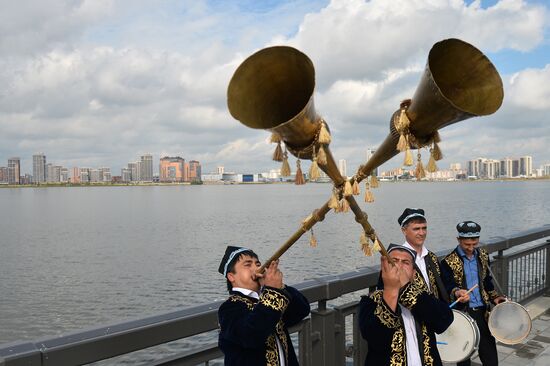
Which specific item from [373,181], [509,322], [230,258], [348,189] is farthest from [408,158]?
[509,322]

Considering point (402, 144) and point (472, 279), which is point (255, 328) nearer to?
point (402, 144)

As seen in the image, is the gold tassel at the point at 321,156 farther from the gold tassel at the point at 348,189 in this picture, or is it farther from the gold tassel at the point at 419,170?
the gold tassel at the point at 419,170

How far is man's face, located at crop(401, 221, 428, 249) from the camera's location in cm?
387

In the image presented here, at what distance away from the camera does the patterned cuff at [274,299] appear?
2.50 meters

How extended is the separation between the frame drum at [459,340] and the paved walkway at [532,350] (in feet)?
5.81

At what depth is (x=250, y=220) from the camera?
45.8 metres

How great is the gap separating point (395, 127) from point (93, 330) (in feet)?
5.81

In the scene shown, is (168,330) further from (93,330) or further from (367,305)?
A: (367,305)

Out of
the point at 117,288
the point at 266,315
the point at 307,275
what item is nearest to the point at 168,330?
the point at 266,315

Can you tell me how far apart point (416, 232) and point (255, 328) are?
6.43 feet

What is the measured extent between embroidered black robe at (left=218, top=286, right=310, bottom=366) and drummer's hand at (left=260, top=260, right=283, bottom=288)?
0.15 ft

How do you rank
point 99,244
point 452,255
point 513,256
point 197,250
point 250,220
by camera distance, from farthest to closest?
point 250,220
point 99,244
point 197,250
point 513,256
point 452,255

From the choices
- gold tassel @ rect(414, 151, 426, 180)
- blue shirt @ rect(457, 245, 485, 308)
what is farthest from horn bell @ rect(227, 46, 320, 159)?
blue shirt @ rect(457, 245, 485, 308)

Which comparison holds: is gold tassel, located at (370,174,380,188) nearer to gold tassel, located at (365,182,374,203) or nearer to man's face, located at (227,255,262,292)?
gold tassel, located at (365,182,374,203)
